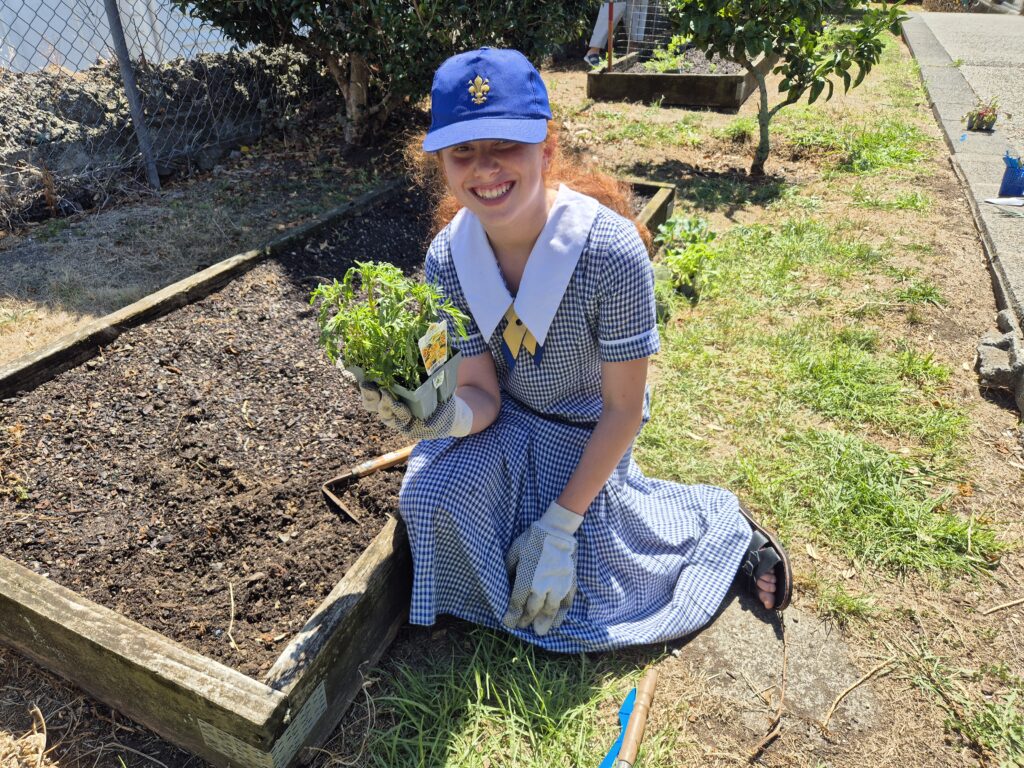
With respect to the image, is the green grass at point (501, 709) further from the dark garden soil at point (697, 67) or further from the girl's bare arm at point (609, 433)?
the dark garden soil at point (697, 67)

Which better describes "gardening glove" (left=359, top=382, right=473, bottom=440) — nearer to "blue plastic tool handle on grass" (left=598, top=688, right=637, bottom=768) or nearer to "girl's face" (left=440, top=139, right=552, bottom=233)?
"girl's face" (left=440, top=139, right=552, bottom=233)

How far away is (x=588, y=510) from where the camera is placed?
6.66 ft

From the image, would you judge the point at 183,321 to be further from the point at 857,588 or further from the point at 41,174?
the point at 857,588

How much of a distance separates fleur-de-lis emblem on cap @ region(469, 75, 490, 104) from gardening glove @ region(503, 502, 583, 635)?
3.37ft

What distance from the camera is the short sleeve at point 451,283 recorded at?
199 cm

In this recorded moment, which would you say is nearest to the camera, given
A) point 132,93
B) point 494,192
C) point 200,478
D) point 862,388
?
point 494,192

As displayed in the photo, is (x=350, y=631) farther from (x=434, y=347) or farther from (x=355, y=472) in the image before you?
(x=434, y=347)

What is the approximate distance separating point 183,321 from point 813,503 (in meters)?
2.61

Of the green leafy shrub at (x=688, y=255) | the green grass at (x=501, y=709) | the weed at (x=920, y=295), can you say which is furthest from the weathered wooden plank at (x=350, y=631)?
the weed at (x=920, y=295)

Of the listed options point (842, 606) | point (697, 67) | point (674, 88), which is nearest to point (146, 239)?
point (842, 606)

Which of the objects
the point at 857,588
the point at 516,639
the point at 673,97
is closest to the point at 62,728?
the point at 516,639

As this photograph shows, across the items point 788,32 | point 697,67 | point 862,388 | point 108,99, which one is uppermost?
point 788,32

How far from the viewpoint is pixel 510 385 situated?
2.13 metres

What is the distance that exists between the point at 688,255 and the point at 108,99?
159 inches
